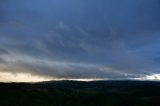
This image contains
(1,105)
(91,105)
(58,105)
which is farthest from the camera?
(91,105)

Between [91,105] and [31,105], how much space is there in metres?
21.3

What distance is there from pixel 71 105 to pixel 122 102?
25501mm

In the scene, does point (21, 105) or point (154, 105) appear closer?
point (21, 105)

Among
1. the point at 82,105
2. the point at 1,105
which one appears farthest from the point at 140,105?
the point at 1,105

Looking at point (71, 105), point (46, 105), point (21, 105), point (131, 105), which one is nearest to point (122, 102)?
point (131, 105)

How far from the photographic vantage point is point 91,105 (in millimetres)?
102812

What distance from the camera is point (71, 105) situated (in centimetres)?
9694

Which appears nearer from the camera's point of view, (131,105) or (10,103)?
(10,103)

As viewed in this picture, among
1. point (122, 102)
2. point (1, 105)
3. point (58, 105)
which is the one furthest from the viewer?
point (122, 102)

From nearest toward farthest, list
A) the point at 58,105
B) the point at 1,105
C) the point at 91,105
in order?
1. the point at 1,105
2. the point at 58,105
3. the point at 91,105

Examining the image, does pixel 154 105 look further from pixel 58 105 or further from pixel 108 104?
pixel 58 105

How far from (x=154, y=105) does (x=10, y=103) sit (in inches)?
2258

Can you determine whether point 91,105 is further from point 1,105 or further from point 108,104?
point 1,105

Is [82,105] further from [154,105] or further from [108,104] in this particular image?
[154,105]
